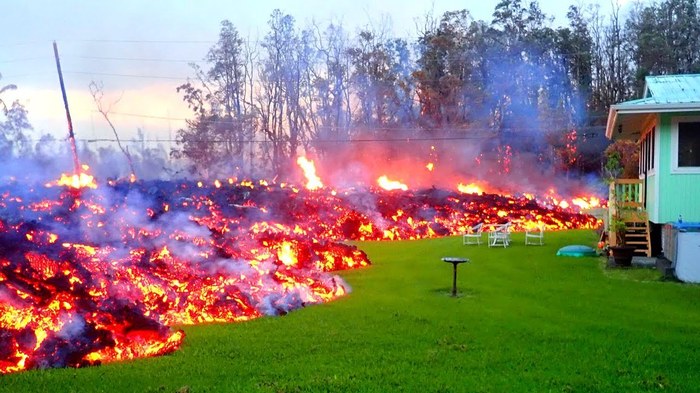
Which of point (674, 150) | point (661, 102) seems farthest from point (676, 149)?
point (661, 102)

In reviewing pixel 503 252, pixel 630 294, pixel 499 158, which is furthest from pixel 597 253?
pixel 499 158

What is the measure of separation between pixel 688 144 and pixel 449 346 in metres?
9.63

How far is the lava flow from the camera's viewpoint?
8367 mm

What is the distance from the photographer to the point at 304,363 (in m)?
7.64

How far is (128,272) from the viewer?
1112cm

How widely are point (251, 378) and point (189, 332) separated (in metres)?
2.83

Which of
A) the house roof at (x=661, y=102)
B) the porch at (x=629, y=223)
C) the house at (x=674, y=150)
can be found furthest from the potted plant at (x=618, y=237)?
the house roof at (x=661, y=102)

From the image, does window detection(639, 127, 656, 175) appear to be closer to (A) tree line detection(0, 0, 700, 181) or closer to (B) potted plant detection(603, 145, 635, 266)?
(B) potted plant detection(603, 145, 635, 266)

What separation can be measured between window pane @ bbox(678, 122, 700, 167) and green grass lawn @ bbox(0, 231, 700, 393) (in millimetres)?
3260

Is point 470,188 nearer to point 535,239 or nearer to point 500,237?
point 535,239

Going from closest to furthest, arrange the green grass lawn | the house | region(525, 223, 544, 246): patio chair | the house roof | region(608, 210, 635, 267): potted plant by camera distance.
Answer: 1. the green grass lawn
2. the house roof
3. the house
4. region(608, 210, 635, 267): potted plant
5. region(525, 223, 544, 246): patio chair

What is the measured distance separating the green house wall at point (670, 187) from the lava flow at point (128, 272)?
25.3 ft

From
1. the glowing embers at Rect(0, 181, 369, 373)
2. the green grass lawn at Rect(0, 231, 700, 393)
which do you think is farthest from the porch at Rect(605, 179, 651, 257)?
the glowing embers at Rect(0, 181, 369, 373)

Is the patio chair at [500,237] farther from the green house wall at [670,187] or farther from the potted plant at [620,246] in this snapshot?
the green house wall at [670,187]
